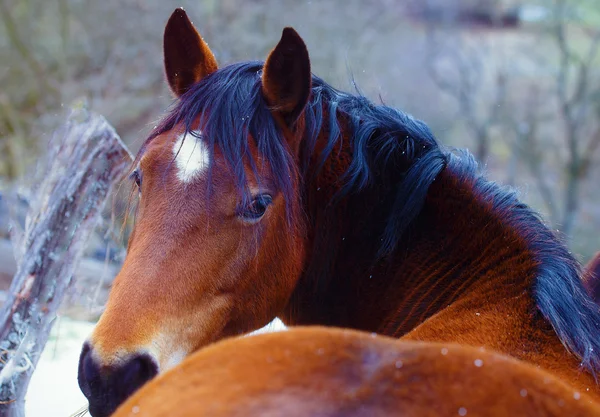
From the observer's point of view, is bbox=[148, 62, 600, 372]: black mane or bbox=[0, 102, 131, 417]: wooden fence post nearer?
bbox=[148, 62, 600, 372]: black mane

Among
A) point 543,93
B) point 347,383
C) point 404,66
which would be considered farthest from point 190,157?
point 543,93

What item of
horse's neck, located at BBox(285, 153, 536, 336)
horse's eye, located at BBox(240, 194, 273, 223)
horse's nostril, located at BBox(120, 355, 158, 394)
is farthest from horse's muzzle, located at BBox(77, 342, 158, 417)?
horse's neck, located at BBox(285, 153, 536, 336)

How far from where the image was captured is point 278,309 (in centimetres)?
220

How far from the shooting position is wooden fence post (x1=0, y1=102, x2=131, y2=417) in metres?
2.51

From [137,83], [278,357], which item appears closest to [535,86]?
[137,83]

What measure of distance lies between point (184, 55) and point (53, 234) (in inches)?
39.8

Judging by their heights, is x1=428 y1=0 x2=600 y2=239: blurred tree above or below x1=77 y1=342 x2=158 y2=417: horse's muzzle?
below

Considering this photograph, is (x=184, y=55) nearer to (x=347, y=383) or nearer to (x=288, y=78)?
(x=288, y=78)

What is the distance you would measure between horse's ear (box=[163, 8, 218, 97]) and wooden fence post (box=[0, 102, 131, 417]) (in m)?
0.72

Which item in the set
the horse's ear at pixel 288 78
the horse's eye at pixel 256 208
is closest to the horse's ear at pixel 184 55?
the horse's ear at pixel 288 78

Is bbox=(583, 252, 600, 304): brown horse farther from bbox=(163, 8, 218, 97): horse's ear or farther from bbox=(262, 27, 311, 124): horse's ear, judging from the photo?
bbox=(163, 8, 218, 97): horse's ear

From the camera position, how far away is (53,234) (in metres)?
2.72

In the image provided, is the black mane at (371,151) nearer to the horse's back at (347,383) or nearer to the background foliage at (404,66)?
the horse's back at (347,383)

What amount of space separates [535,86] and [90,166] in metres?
13.0
